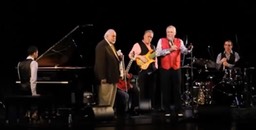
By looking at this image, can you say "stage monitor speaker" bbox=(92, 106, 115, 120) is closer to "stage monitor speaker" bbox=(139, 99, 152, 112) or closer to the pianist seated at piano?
the pianist seated at piano

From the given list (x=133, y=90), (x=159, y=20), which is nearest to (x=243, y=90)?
(x=133, y=90)

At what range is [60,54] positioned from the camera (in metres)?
11.5

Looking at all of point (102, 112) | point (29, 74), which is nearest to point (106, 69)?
point (102, 112)

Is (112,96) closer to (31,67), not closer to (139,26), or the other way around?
(31,67)

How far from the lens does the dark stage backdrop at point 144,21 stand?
13.5 m

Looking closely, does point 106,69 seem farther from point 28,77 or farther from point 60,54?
point 60,54

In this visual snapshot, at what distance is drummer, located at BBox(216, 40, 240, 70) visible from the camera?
1205 cm

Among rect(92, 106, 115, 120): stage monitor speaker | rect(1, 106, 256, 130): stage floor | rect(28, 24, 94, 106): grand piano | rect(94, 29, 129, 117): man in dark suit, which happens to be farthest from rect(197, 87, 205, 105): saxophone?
rect(92, 106, 115, 120): stage monitor speaker

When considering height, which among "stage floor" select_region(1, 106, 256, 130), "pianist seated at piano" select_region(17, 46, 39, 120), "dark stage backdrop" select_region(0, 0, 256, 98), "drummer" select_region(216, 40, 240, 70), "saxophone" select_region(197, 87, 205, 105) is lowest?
"stage floor" select_region(1, 106, 256, 130)

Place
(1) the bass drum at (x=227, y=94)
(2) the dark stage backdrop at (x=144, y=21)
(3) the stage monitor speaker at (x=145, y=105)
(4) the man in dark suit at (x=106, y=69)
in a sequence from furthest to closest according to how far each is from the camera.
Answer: (2) the dark stage backdrop at (x=144, y=21) < (1) the bass drum at (x=227, y=94) < (3) the stage monitor speaker at (x=145, y=105) < (4) the man in dark suit at (x=106, y=69)

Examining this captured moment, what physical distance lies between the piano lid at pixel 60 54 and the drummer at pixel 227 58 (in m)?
3.03

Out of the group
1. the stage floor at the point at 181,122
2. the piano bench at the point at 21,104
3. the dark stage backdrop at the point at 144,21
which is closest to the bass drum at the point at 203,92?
the dark stage backdrop at the point at 144,21

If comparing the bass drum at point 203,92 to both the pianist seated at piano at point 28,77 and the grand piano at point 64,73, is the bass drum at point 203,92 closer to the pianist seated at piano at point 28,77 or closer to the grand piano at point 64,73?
the grand piano at point 64,73

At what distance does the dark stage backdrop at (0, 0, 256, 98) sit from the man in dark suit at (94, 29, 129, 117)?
3759 mm
